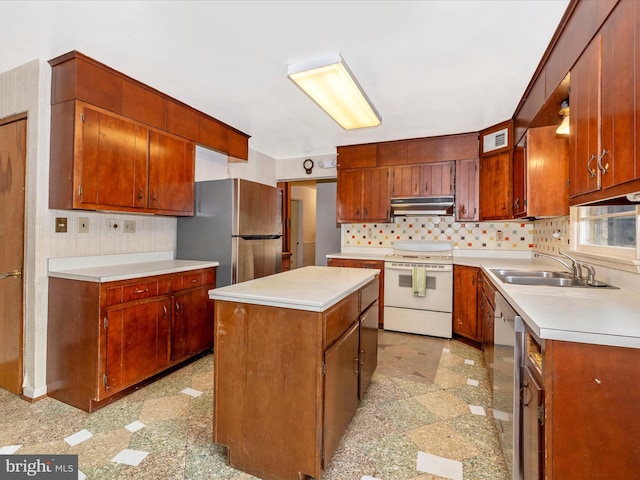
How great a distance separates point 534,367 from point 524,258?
301cm

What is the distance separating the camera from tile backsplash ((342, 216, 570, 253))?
367 cm

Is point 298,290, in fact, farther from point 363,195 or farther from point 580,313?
point 363,195

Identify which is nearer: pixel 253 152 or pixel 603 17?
pixel 603 17

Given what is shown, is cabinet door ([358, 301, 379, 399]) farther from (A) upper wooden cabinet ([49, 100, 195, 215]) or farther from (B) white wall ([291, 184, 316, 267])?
(B) white wall ([291, 184, 316, 267])

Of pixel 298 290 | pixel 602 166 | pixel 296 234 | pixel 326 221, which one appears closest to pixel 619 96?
pixel 602 166

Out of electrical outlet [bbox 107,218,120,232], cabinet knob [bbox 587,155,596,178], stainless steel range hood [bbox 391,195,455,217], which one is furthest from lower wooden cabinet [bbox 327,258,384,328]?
cabinet knob [bbox 587,155,596,178]

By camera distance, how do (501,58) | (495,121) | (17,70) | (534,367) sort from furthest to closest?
(495,121) < (17,70) < (501,58) < (534,367)

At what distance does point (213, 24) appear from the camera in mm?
1812

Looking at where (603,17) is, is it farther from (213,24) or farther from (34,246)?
(34,246)

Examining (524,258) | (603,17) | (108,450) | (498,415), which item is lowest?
(108,450)

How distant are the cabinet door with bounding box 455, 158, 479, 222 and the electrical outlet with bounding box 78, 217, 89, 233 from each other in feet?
12.1

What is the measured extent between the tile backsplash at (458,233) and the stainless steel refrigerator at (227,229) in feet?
5.39

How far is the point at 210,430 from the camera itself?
75.0 inches

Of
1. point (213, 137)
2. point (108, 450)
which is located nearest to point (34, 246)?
point (108, 450)
